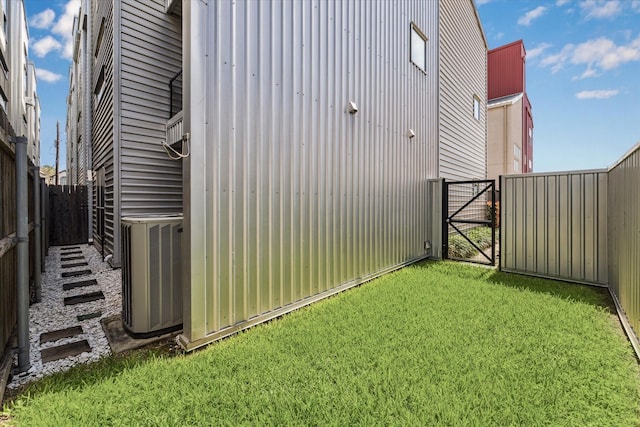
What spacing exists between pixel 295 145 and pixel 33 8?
11.3 metres

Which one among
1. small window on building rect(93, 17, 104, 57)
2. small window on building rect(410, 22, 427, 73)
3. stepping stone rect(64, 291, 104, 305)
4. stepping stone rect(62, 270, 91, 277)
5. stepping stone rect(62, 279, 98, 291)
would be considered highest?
small window on building rect(93, 17, 104, 57)

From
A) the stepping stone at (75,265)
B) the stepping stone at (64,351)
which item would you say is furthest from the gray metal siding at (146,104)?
the stepping stone at (64,351)

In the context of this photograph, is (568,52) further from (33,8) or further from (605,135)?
(33,8)

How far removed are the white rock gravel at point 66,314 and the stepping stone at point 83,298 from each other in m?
0.06

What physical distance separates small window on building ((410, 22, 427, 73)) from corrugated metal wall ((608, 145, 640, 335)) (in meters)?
3.83

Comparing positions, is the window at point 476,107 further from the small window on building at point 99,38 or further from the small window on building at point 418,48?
the small window on building at point 99,38

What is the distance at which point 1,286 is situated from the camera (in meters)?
2.04

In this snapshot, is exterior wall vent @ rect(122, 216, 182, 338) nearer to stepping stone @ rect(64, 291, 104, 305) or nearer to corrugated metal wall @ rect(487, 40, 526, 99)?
stepping stone @ rect(64, 291, 104, 305)

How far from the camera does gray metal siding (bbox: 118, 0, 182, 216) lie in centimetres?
489

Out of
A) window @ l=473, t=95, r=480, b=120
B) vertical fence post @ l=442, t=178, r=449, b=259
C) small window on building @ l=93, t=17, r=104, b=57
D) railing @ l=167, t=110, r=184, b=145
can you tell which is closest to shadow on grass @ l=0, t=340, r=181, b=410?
railing @ l=167, t=110, r=184, b=145

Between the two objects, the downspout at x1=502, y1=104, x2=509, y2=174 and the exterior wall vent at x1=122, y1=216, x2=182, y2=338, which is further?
the downspout at x1=502, y1=104, x2=509, y2=174

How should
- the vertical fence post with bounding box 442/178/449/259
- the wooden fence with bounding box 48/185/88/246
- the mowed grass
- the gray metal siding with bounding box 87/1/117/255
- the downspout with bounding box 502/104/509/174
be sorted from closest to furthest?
1. the mowed grass
2. the gray metal siding with bounding box 87/1/117/255
3. the vertical fence post with bounding box 442/178/449/259
4. the wooden fence with bounding box 48/185/88/246
5. the downspout with bounding box 502/104/509/174

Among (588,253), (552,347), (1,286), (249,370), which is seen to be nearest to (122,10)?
(1,286)

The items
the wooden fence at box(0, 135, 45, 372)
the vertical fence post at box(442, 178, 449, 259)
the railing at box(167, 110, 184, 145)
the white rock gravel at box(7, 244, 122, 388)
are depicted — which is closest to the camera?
the wooden fence at box(0, 135, 45, 372)
